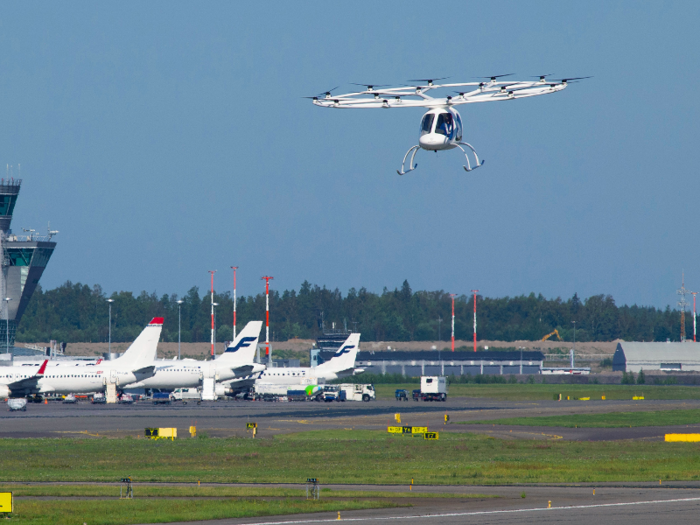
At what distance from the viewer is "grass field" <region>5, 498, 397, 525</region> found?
2650 cm

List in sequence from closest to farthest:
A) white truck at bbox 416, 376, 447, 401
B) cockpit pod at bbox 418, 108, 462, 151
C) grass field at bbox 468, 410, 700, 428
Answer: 1. cockpit pod at bbox 418, 108, 462, 151
2. grass field at bbox 468, 410, 700, 428
3. white truck at bbox 416, 376, 447, 401

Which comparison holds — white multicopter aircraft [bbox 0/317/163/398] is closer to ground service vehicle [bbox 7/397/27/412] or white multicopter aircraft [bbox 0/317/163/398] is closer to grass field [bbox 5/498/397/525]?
ground service vehicle [bbox 7/397/27/412]

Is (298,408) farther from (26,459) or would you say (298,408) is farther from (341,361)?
(26,459)

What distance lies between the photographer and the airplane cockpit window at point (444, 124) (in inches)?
1689

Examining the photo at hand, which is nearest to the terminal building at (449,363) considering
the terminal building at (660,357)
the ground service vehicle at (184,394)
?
the terminal building at (660,357)

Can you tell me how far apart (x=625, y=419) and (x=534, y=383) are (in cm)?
8054

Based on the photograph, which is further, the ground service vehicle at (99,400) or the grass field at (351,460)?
the ground service vehicle at (99,400)

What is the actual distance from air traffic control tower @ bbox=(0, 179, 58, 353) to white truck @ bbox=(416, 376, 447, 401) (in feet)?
233

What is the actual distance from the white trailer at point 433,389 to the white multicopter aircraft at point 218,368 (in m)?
18.6

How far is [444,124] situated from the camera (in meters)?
43.0

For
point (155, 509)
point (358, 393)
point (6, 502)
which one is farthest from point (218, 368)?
point (6, 502)

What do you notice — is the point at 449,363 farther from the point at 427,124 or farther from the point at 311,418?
the point at 427,124

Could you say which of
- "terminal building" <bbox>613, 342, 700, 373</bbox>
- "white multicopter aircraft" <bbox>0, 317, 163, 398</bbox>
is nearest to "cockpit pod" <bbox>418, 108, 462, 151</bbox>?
"white multicopter aircraft" <bbox>0, 317, 163, 398</bbox>

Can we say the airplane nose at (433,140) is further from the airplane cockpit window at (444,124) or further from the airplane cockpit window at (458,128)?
the airplane cockpit window at (458,128)
